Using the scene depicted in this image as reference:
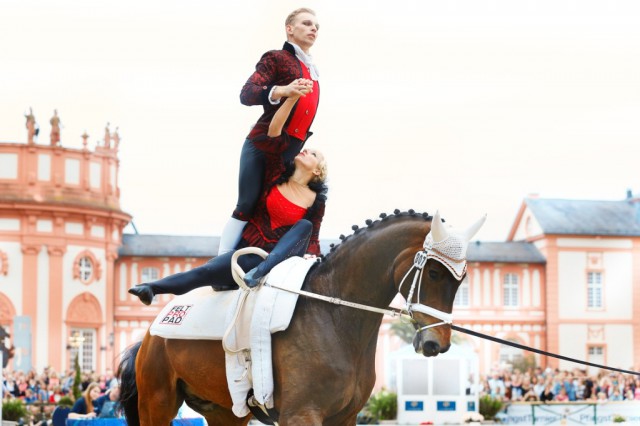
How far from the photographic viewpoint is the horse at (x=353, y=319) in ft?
15.0

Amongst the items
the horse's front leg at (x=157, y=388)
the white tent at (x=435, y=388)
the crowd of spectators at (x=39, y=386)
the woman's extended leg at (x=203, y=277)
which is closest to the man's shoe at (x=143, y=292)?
the woman's extended leg at (x=203, y=277)

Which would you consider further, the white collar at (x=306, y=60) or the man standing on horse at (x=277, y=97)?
the white collar at (x=306, y=60)

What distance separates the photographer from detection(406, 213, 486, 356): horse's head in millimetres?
4535

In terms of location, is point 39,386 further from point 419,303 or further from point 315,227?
point 419,303


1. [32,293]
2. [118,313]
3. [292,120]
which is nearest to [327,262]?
[292,120]

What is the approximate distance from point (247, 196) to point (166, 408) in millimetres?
1149

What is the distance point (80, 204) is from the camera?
4512 centimetres

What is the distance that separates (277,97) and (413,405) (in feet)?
69.0

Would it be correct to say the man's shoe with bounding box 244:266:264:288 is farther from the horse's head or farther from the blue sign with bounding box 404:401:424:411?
the blue sign with bounding box 404:401:424:411

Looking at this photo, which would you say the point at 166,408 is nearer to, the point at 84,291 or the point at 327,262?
the point at 327,262

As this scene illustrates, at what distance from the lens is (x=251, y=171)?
17.0 ft

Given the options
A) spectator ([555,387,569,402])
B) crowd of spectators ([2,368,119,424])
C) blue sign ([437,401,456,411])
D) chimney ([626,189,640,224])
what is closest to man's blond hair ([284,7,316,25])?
crowd of spectators ([2,368,119,424])

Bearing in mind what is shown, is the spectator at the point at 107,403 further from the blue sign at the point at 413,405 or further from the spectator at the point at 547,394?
the spectator at the point at 547,394

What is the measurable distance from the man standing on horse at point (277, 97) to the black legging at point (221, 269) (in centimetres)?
16
